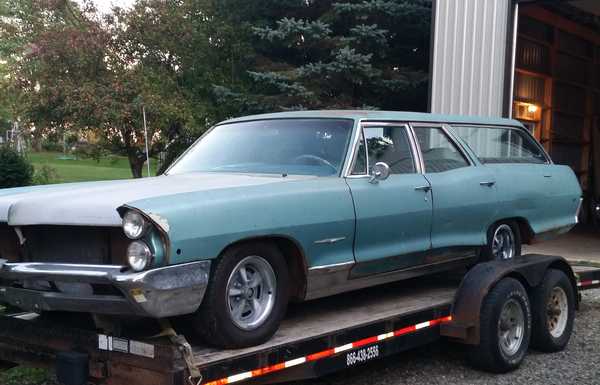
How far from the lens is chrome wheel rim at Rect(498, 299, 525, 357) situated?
522 cm

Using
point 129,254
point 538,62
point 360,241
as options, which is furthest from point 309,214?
point 538,62

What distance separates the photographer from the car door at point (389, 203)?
4754mm

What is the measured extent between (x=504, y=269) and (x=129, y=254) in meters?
2.88

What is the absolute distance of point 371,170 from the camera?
4973mm

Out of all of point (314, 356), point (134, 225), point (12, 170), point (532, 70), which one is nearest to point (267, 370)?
point (314, 356)

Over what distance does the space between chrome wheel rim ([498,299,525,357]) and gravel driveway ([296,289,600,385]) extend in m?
0.20

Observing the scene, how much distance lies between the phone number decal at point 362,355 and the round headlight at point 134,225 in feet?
4.98

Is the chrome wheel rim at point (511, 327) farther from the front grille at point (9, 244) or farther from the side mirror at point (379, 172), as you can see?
the front grille at point (9, 244)

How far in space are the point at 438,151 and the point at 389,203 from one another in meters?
1.02

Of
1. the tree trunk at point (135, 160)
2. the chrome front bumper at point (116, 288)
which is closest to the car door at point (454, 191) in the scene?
the chrome front bumper at point (116, 288)

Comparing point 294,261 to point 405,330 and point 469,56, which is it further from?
point 469,56

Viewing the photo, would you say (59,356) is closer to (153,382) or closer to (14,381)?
(153,382)

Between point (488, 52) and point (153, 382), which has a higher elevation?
point (488, 52)

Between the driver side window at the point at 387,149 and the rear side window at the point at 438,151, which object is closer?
the driver side window at the point at 387,149
